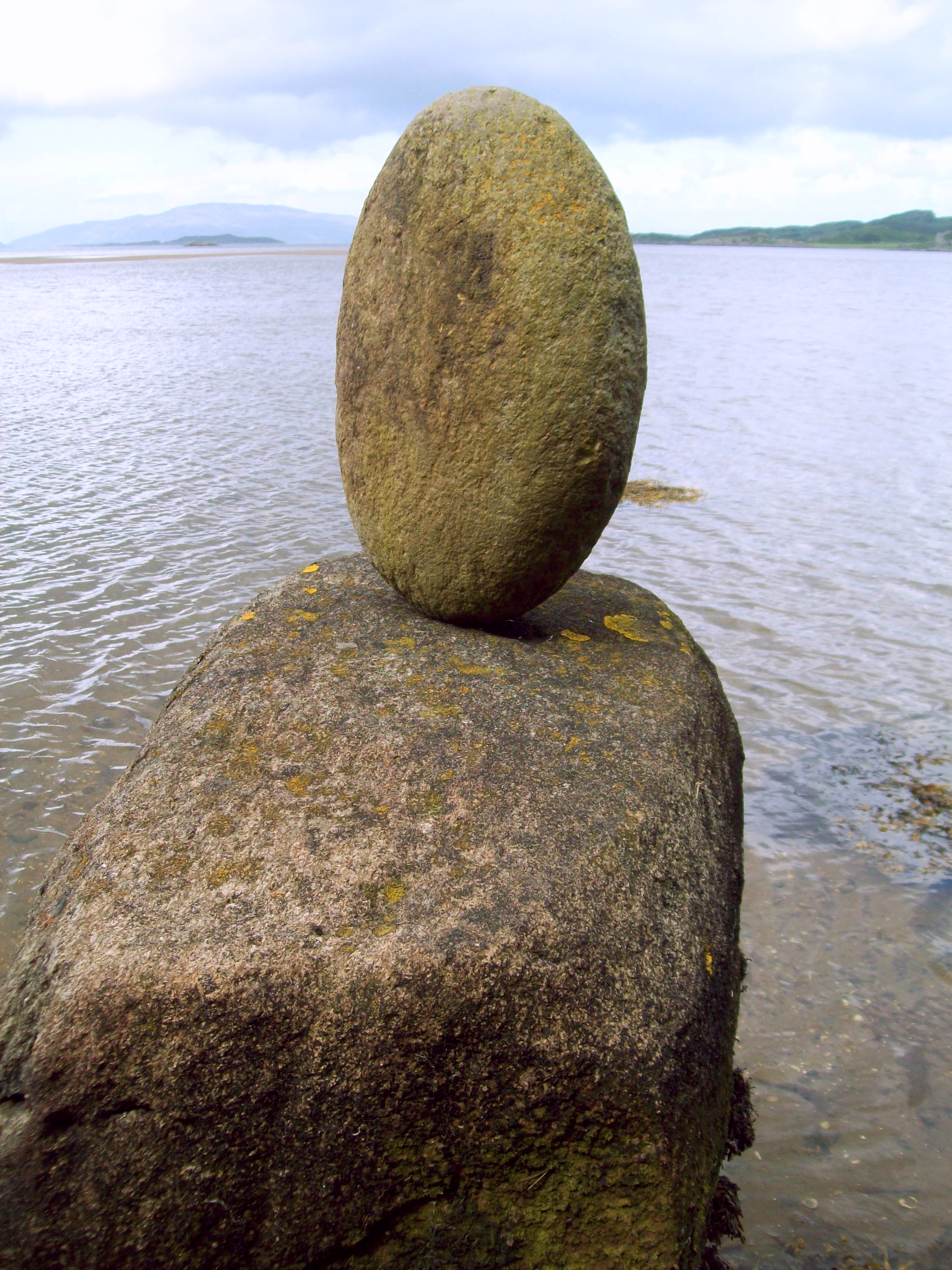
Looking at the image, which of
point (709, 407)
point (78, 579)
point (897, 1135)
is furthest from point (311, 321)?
point (897, 1135)

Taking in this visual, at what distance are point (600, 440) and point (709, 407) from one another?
15.3 meters

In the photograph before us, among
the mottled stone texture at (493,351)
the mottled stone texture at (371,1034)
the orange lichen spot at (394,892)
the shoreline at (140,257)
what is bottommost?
the shoreline at (140,257)

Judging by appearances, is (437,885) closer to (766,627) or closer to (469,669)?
(469,669)

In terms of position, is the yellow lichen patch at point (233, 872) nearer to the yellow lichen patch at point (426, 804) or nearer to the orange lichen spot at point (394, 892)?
the orange lichen spot at point (394, 892)

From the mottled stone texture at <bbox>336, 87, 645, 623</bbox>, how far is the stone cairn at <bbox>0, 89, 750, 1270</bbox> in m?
0.01

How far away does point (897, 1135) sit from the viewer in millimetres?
3582

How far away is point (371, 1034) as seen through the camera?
2553 millimetres

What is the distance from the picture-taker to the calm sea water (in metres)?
3.72

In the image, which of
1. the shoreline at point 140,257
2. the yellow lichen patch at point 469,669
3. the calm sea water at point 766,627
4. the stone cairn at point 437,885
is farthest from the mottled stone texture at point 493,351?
the shoreline at point 140,257

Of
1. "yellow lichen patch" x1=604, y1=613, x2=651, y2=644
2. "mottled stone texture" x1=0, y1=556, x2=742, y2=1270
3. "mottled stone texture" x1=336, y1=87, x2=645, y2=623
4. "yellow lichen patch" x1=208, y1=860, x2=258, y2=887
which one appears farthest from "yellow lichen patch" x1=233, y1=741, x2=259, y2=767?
"yellow lichen patch" x1=604, y1=613, x2=651, y2=644

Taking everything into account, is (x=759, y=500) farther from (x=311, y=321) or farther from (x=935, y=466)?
(x=311, y=321)

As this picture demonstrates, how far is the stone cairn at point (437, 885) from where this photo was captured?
2.53 meters

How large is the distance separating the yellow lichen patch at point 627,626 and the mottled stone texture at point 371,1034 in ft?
3.93

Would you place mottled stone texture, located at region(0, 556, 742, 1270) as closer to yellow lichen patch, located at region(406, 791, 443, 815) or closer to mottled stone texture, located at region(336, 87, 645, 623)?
yellow lichen patch, located at region(406, 791, 443, 815)
